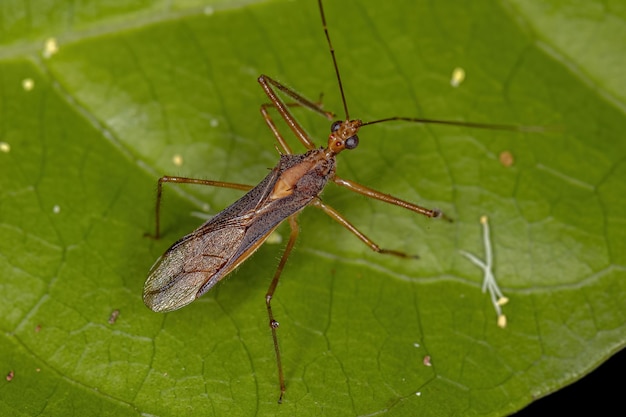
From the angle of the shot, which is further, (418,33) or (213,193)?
(418,33)

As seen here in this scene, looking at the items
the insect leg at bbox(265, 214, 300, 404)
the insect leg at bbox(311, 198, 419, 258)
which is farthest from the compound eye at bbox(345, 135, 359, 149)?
the insect leg at bbox(265, 214, 300, 404)

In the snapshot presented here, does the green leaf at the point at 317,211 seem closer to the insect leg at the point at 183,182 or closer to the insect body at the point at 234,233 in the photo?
the insect leg at the point at 183,182

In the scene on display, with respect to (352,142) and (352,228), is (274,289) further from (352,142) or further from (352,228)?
(352,142)

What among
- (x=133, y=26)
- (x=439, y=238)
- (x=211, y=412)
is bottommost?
(x=211, y=412)

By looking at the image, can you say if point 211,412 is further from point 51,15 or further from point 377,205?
point 51,15

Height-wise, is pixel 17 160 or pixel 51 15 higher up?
pixel 51 15

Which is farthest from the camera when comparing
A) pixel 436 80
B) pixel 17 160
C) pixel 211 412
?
pixel 436 80

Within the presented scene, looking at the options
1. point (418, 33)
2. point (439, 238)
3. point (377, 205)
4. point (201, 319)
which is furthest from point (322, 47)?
point (201, 319)

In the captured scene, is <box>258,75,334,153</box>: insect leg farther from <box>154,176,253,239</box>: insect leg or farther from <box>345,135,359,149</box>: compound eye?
<box>154,176,253,239</box>: insect leg
